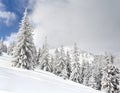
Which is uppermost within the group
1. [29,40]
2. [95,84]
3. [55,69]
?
[29,40]

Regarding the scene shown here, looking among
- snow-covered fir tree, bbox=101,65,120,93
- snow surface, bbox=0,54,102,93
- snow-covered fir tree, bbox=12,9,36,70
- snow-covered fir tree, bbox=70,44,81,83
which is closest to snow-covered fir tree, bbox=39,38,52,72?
snow-covered fir tree, bbox=70,44,81,83

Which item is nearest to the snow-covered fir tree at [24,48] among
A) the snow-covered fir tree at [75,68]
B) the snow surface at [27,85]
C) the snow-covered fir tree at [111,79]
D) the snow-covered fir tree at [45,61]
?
the snow surface at [27,85]

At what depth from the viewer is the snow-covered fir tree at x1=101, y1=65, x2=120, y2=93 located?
37197 millimetres

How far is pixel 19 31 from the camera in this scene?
32.7 m

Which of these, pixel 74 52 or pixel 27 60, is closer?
pixel 27 60

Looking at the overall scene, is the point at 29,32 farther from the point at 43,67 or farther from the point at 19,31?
the point at 43,67

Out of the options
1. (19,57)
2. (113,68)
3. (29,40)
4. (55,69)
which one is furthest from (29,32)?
(55,69)

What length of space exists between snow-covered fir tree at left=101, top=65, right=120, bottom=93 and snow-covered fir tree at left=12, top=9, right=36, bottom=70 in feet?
54.5

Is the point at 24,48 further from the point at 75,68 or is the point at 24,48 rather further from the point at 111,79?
the point at 75,68

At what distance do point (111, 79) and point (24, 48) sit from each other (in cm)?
1981

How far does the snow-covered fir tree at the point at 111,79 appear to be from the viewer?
37.2 meters

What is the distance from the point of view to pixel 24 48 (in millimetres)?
31656

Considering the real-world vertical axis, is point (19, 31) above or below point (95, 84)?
above

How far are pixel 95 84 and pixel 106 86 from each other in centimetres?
2449
